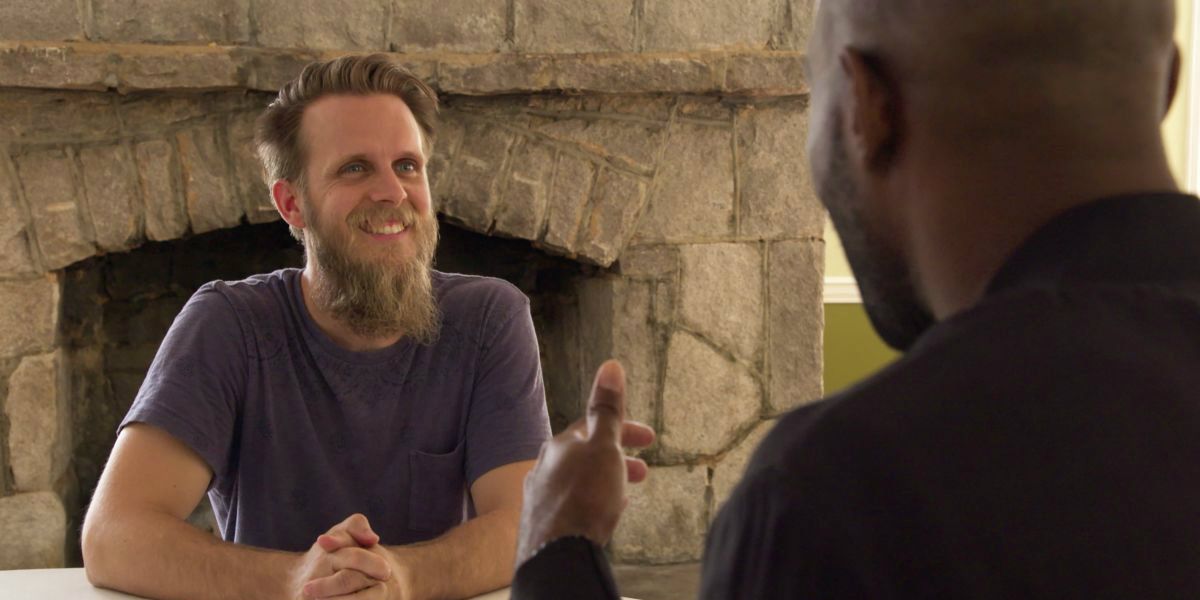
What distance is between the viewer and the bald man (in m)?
0.53

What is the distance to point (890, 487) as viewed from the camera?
53 cm

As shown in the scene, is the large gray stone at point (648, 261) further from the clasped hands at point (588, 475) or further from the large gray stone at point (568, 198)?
the clasped hands at point (588, 475)

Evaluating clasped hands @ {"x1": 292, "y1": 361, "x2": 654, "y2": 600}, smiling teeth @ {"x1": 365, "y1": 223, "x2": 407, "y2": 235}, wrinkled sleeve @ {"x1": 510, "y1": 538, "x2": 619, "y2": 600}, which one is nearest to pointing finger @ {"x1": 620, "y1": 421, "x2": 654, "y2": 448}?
clasped hands @ {"x1": 292, "y1": 361, "x2": 654, "y2": 600}

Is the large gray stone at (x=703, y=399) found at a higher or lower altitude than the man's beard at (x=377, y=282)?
lower

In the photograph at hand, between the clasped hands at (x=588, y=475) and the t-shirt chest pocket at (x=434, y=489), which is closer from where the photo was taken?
the clasped hands at (x=588, y=475)

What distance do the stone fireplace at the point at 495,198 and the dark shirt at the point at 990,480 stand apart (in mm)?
2529

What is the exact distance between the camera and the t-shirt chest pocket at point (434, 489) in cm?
173

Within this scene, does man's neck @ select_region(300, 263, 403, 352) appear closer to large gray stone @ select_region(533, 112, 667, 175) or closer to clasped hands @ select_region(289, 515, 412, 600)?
clasped hands @ select_region(289, 515, 412, 600)

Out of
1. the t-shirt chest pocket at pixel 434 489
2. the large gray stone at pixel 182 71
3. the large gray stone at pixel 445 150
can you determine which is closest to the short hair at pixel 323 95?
the t-shirt chest pocket at pixel 434 489

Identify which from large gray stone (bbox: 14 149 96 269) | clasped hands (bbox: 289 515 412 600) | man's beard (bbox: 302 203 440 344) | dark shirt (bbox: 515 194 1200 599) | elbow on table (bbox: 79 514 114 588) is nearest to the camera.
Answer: dark shirt (bbox: 515 194 1200 599)

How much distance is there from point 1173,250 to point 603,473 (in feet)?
1.11

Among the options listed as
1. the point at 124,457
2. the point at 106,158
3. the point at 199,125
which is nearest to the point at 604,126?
the point at 199,125

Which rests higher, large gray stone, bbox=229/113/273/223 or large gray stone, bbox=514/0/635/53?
large gray stone, bbox=514/0/635/53

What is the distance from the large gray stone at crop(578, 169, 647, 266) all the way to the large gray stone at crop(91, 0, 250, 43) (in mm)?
945
